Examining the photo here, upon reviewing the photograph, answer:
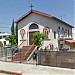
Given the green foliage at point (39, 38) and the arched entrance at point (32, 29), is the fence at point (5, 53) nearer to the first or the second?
the green foliage at point (39, 38)

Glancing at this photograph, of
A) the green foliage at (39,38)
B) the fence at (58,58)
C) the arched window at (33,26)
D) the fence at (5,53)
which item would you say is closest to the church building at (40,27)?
the arched window at (33,26)

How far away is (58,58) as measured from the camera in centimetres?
1688

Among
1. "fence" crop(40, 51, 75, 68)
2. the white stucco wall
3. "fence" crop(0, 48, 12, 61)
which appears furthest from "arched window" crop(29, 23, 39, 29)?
"fence" crop(40, 51, 75, 68)

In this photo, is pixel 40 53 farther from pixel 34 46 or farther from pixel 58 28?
pixel 58 28

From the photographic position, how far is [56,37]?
30.2 m

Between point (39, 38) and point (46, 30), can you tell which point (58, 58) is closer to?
point (39, 38)

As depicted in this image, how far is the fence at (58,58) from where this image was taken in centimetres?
1587

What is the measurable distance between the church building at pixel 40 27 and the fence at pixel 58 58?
1019 centimetres

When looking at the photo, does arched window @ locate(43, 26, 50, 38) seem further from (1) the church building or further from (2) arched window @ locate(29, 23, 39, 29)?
(2) arched window @ locate(29, 23, 39, 29)

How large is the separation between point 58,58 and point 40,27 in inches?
505

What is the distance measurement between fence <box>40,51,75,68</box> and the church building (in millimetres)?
10186

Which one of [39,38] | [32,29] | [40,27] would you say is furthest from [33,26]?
[39,38]

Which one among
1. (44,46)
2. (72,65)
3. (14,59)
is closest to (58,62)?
(72,65)

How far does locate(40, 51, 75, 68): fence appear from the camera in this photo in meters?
15.9
